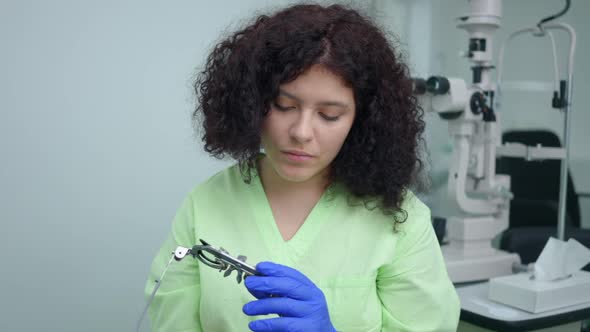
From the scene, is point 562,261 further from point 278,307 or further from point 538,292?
point 278,307

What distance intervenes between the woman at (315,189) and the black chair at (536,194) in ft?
5.60

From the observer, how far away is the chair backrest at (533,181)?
2.91 meters

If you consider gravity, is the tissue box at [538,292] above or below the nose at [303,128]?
below

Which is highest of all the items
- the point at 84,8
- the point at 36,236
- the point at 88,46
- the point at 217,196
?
the point at 84,8

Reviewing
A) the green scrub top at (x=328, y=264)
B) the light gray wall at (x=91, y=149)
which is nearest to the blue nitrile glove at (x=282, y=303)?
the green scrub top at (x=328, y=264)

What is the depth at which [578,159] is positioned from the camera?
3316 mm

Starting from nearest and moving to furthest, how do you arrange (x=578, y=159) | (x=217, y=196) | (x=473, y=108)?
(x=217, y=196) < (x=473, y=108) < (x=578, y=159)

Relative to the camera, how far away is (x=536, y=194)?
304 centimetres

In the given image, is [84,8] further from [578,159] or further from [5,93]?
[578,159]

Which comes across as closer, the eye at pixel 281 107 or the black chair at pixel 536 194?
the eye at pixel 281 107

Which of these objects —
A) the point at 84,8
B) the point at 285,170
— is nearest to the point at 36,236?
the point at 84,8

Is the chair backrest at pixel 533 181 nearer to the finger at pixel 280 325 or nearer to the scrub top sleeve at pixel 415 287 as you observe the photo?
the scrub top sleeve at pixel 415 287

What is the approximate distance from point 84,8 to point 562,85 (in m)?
1.61

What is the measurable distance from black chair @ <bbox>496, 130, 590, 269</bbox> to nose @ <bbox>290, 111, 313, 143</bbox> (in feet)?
6.21
